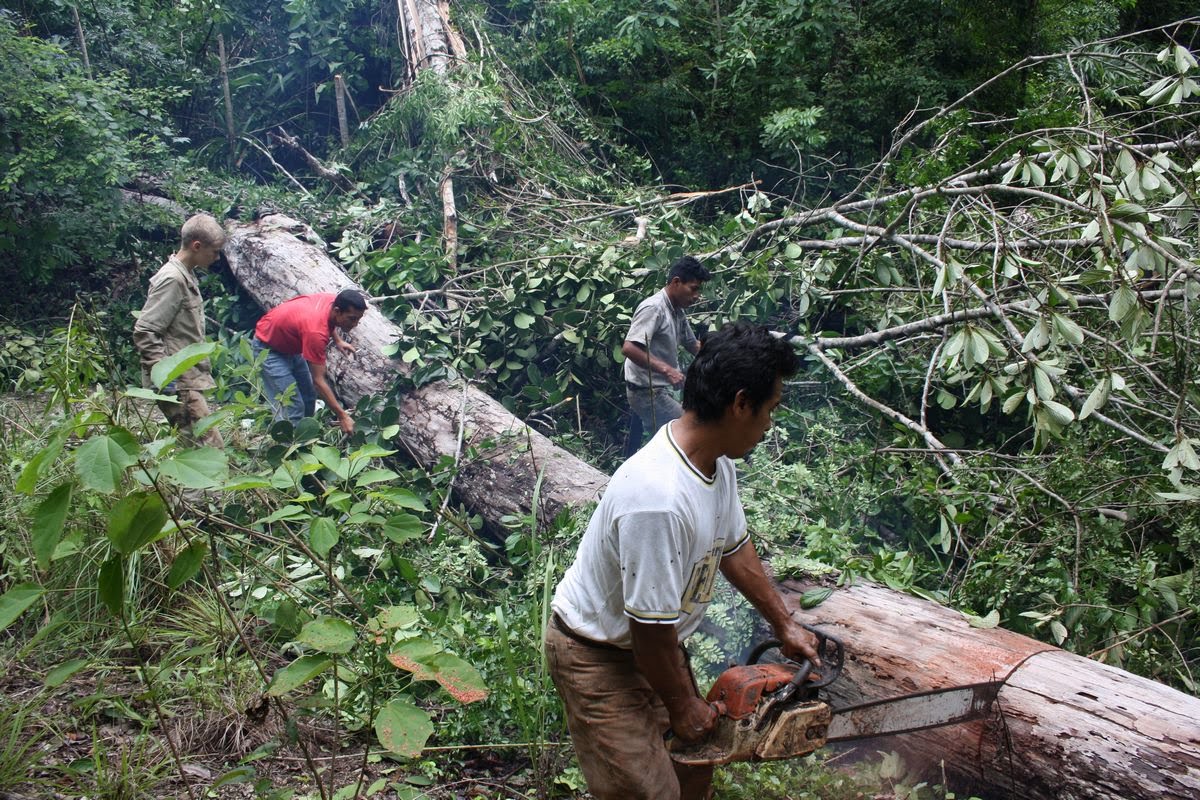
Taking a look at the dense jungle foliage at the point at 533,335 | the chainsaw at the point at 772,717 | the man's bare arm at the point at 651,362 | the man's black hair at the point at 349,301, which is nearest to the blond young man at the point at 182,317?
the dense jungle foliage at the point at 533,335

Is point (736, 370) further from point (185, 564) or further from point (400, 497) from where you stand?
point (185, 564)

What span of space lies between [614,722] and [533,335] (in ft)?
13.0

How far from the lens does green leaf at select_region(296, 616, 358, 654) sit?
A: 203 centimetres

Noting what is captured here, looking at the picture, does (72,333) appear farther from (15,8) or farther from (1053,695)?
(15,8)

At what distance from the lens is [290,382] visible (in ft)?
18.8

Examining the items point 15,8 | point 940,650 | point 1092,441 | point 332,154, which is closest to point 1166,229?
point 1092,441

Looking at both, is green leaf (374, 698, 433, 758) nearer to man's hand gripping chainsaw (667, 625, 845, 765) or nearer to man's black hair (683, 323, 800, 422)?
man's hand gripping chainsaw (667, 625, 845, 765)

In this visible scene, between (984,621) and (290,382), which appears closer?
(984,621)

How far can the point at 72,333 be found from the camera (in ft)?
11.6

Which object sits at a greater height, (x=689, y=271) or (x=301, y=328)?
(x=689, y=271)

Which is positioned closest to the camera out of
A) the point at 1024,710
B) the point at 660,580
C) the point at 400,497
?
the point at 660,580

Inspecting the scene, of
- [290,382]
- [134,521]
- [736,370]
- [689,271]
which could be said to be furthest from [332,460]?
[290,382]

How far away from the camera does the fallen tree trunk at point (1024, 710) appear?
7.53 ft

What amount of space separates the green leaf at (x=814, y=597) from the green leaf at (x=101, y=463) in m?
2.35
